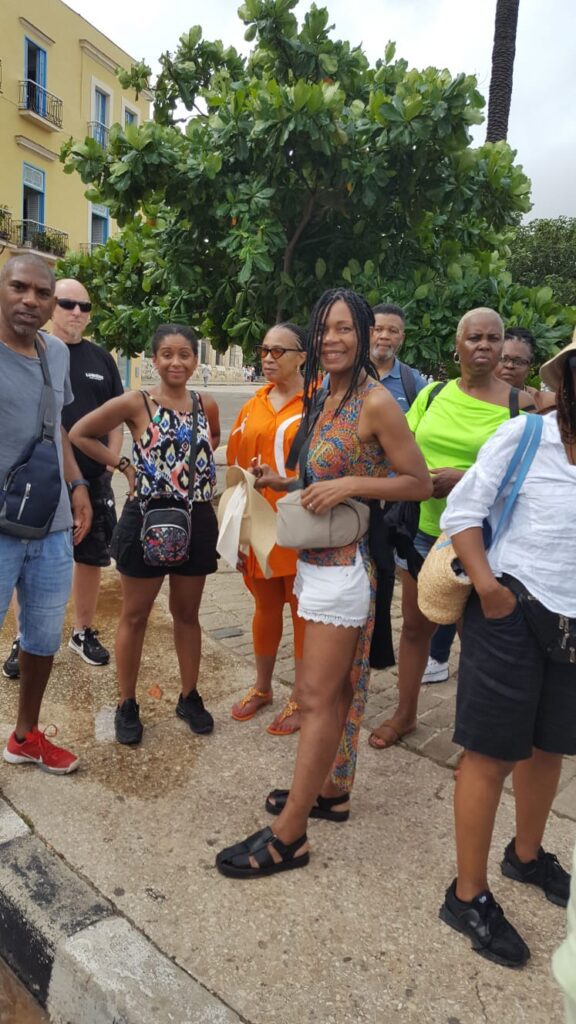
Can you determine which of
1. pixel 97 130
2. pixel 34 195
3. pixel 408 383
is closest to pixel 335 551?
pixel 408 383

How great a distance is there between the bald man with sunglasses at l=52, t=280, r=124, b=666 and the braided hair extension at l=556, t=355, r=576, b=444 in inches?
100

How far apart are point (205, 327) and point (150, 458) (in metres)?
4.69

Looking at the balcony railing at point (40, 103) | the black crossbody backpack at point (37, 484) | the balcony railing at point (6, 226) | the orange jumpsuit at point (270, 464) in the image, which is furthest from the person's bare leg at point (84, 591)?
the balcony railing at point (40, 103)

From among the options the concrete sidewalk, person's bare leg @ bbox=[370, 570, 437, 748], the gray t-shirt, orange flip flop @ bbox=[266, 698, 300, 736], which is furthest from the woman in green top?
the gray t-shirt

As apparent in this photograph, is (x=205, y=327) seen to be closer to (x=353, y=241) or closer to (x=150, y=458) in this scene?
(x=353, y=241)

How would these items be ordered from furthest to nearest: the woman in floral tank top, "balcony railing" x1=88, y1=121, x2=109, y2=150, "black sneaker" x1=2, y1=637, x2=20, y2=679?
"balcony railing" x1=88, y1=121, x2=109, y2=150
"black sneaker" x1=2, y1=637, x2=20, y2=679
the woman in floral tank top

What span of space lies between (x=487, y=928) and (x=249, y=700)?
5.85ft

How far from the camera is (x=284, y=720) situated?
3.62 metres

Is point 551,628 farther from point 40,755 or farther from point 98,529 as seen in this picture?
point 98,529

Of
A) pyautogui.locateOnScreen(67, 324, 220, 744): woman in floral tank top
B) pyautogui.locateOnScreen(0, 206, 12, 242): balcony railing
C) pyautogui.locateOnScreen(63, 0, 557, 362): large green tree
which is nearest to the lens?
pyautogui.locateOnScreen(67, 324, 220, 744): woman in floral tank top

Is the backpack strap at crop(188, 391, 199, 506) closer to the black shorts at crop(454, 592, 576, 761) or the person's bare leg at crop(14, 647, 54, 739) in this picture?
the person's bare leg at crop(14, 647, 54, 739)

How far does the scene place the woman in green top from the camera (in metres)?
3.23

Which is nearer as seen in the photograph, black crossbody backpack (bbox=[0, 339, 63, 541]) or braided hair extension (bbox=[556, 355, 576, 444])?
braided hair extension (bbox=[556, 355, 576, 444])

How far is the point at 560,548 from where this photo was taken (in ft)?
6.85
